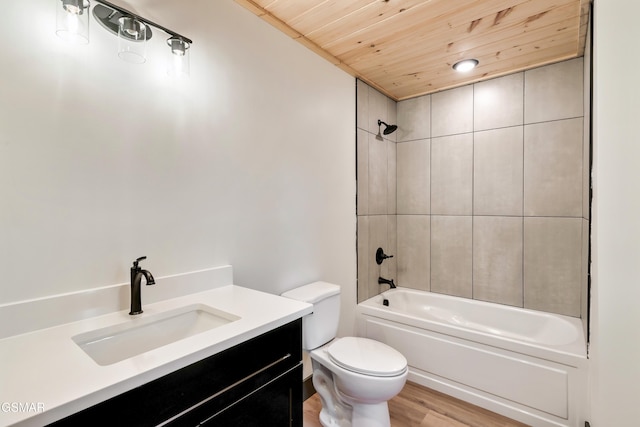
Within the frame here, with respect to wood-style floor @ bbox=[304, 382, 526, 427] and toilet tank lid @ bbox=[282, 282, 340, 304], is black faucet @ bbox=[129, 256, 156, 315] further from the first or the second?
wood-style floor @ bbox=[304, 382, 526, 427]

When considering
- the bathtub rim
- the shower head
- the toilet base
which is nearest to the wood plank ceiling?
the shower head

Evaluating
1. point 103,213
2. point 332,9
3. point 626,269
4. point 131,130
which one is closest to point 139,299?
point 103,213

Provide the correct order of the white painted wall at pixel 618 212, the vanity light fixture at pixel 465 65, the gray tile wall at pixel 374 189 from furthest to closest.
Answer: the gray tile wall at pixel 374 189 < the vanity light fixture at pixel 465 65 < the white painted wall at pixel 618 212

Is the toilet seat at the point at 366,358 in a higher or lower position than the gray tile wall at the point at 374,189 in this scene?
lower

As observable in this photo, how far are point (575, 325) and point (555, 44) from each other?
1977 mm

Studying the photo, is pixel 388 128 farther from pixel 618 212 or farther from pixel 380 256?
pixel 618 212

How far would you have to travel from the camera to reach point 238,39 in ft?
5.47

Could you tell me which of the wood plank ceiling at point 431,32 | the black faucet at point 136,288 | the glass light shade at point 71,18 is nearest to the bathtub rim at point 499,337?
the black faucet at point 136,288

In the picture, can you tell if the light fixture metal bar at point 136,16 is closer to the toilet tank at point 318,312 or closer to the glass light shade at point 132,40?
the glass light shade at point 132,40

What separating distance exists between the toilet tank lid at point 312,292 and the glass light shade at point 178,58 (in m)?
1.30

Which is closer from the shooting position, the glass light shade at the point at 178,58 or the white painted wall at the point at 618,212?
the white painted wall at the point at 618,212

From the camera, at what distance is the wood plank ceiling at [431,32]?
5.59ft

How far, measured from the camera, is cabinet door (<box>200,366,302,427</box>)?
0.97 meters

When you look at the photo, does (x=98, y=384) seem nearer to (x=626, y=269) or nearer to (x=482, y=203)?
(x=626, y=269)
